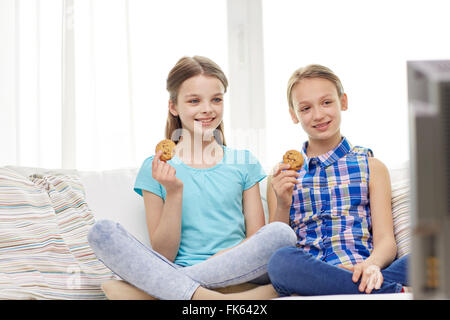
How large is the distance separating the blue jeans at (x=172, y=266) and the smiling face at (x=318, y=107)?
0.45 meters

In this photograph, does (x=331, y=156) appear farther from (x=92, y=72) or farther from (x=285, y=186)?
(x=92, y=72)

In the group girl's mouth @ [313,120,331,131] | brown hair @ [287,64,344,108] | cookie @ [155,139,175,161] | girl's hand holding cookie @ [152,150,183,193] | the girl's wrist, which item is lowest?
the girl's wrist

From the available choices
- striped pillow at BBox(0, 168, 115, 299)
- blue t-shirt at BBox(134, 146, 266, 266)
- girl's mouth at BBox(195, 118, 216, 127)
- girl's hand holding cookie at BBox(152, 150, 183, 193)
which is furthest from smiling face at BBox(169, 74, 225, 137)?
striped pillow at BBox(0, 168, 115, 299)

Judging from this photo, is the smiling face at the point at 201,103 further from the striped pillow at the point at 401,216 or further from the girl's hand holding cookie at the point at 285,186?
the striped pillow at the point at 401,216

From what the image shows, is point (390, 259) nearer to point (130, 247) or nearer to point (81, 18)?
point (130, 247)

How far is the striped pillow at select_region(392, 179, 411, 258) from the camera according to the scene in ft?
4.86

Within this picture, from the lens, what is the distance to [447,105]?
501 millimetres

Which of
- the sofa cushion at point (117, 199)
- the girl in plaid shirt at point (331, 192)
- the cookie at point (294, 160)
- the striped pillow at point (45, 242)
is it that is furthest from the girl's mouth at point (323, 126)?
the striped pillow at point (45, 242)

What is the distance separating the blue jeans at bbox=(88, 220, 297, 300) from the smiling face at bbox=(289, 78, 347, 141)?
0.45m

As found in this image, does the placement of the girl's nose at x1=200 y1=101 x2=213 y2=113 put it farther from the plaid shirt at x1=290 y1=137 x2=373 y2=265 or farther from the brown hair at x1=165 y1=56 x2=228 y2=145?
the plaid shirt at x1=290 y1=137 x2=373 y2=265

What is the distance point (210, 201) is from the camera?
5.44ft

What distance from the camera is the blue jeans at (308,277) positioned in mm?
1185

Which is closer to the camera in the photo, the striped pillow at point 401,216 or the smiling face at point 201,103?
the striped pillow at point 401,216

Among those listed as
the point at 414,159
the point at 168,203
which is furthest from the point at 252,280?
the point at 414,159
